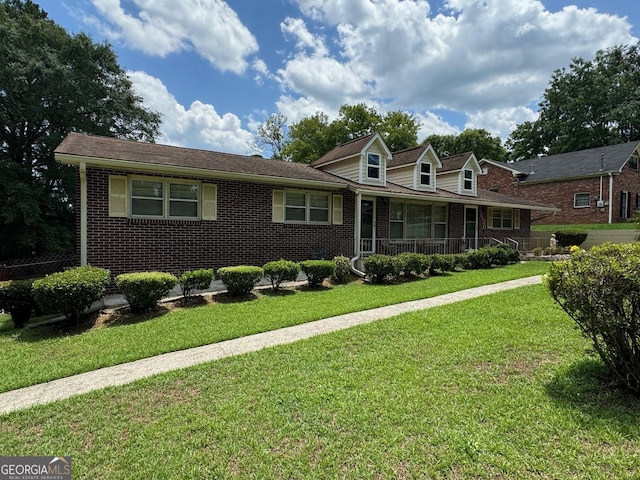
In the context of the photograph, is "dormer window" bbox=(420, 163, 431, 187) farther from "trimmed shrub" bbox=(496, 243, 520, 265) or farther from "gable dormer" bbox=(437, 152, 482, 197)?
"trimmed shrub" bbox=(496, 243, 520, 265)

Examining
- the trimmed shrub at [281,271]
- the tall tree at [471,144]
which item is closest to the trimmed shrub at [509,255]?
the trimmed shrub at [281,271]

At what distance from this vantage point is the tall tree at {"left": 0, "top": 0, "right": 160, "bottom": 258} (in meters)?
17.3

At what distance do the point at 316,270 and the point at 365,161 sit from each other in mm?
6638

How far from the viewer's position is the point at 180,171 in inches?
379

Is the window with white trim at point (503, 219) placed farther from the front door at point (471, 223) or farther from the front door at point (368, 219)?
the front door at point (368, 219)

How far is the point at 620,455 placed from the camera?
2502 mm

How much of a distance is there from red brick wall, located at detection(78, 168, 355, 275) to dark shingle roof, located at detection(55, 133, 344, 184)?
0.47 meters

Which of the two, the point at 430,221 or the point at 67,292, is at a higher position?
the point at 430,221

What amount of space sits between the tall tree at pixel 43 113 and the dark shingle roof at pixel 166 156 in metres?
10.1

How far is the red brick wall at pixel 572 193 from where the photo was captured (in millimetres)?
22938

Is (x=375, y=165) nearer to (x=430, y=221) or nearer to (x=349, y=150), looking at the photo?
(x=349, y=150)

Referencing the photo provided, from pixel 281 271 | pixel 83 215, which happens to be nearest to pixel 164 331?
pixel 281 271

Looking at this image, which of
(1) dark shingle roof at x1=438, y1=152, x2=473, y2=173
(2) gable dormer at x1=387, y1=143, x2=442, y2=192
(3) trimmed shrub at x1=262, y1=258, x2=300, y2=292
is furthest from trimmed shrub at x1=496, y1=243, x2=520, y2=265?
(3) trimmed shrub at x1=262, y1=258, x2=300, y2=292

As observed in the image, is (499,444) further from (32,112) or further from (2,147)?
(2,147)
